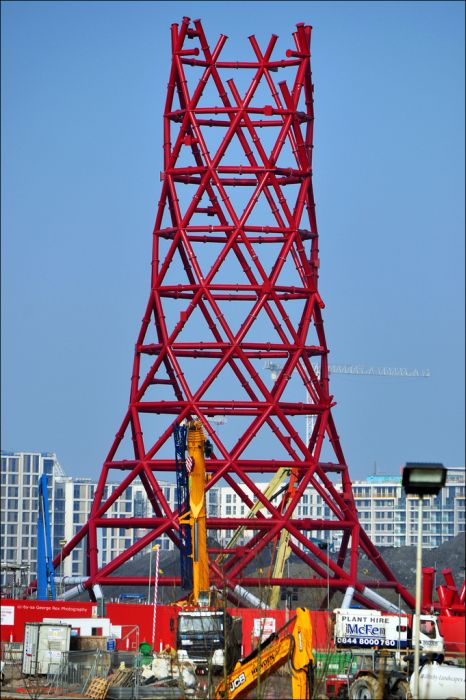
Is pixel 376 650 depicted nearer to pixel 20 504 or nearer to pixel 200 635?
pixel 200 635

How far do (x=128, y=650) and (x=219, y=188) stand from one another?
14613 mm

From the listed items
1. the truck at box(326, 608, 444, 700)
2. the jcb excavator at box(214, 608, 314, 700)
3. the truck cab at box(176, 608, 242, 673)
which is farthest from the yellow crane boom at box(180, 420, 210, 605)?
the jcb excavator at box(214, 608, 314, 700)

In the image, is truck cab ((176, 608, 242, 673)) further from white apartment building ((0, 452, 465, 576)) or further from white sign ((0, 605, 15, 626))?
white apartment building ((0, 452, 465, 576))

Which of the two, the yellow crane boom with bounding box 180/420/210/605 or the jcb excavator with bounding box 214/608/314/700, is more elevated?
the yellow crane boom with bounding box 180/420/210/605

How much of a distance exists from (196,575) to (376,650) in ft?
29.7

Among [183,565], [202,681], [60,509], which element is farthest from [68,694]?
[60,509]

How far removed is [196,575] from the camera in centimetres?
5138

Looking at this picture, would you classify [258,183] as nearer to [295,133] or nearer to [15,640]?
[295,133]

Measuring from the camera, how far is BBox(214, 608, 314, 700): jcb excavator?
31.6 m

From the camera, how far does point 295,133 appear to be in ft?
206

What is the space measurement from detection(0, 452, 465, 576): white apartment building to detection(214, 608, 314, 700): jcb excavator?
131938 millimetres

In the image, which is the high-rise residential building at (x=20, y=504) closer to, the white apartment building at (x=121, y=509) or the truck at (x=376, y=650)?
the white apartment building at (x=121, y=509)

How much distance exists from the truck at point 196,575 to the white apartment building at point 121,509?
10966 centimetres

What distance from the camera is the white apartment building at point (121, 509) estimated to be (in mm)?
172625
